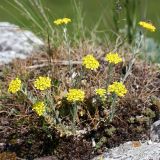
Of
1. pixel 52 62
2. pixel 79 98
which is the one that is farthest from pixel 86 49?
pixel 79 98

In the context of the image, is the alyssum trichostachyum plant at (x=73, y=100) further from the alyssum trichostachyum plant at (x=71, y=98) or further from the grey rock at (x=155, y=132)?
the grey rock at (x=155, y=132)

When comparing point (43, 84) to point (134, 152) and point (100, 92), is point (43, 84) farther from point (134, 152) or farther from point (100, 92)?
point (134, 152)

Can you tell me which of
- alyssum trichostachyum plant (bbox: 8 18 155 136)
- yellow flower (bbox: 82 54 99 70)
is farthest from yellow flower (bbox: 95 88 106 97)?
yellow flower (bbox: 82 54 99 70)

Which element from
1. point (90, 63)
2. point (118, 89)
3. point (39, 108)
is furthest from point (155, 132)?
point (39, 108)

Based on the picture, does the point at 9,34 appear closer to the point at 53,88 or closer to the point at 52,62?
the point at 52,62

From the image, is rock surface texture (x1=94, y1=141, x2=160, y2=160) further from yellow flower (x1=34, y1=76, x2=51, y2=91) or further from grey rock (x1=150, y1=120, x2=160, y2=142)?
yellow flower (x1=34, y1=76, x2=51, y2=91)

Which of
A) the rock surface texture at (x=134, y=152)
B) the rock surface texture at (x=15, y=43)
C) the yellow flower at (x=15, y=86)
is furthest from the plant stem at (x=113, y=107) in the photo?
the rock surface texture at (x=15, y=43)
